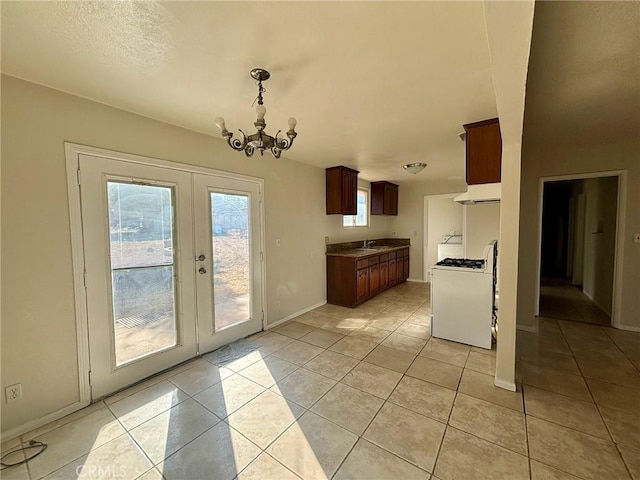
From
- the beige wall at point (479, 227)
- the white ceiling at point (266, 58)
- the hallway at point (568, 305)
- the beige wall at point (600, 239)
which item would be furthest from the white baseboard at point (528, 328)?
the white ceiling at point (266, 58)

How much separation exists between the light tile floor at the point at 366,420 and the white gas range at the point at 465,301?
8.2 inches

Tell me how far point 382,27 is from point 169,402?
115 inches

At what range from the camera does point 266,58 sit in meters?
1.58

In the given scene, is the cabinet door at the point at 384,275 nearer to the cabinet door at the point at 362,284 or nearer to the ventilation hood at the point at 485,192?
the cabinet door at the point at 362,284

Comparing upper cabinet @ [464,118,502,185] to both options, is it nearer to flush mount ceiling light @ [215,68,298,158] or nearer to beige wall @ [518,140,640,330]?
beige wall @ [518,140,640,330]

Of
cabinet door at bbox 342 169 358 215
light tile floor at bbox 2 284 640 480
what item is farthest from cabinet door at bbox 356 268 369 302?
light tile floor at bbox 2 284 640 480

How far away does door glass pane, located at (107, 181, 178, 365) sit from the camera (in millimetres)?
2260

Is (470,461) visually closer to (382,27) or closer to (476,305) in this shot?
(476,305)

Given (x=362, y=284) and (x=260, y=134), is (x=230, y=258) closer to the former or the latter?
(x=260, y=134)

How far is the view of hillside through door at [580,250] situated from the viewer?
155 inches

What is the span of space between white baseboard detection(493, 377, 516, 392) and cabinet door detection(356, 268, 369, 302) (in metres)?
2.37

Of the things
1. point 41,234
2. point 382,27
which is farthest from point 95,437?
point 382,27

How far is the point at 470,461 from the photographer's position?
1.54 metres

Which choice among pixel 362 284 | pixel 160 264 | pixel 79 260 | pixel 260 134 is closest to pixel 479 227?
pixel 362 284
